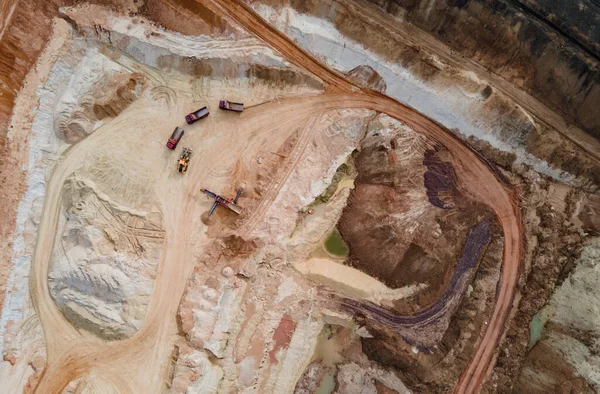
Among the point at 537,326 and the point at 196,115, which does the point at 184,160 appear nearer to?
the point at 196,115

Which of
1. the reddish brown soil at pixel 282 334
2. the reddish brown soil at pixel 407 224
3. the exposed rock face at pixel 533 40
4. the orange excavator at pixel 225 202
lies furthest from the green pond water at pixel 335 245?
the exposed rock face at pixel 533 40

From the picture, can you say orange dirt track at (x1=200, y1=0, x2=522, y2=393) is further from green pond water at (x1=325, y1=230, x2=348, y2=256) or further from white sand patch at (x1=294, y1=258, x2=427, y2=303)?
green pond water at (x1=325, y1=230, x2=348, y2=256)

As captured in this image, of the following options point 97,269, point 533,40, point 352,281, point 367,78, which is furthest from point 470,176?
point 97,269

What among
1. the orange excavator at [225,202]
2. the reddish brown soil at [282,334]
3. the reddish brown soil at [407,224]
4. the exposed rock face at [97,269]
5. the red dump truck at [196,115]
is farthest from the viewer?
the reddish brown soil at [282,334]

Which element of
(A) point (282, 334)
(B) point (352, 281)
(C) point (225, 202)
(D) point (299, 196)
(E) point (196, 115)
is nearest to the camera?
(E) point (196, 115)

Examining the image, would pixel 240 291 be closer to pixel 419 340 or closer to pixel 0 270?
pixel 419 340

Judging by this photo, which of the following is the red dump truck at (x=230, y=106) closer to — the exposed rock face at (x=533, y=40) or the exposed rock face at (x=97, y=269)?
the exposed rock face at (x=97, y=269)

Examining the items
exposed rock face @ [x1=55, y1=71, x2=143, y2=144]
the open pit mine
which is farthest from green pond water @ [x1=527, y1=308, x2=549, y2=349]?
exposed rock face @ [x1=55, y1=71, x2=143, y2=144]
